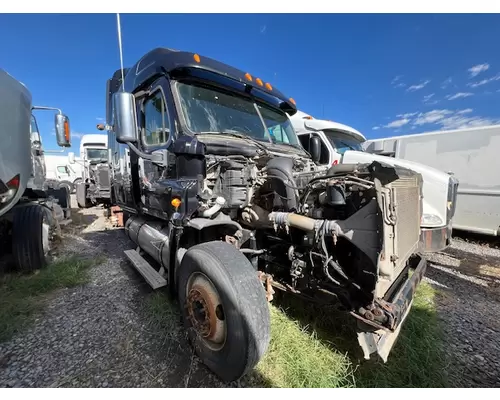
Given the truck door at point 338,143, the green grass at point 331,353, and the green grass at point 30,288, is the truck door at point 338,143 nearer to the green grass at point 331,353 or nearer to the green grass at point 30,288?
the green grass at point 331,353

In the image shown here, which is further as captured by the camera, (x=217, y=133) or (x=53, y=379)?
(x=217, y=133)

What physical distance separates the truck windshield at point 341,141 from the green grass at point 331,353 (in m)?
3.96

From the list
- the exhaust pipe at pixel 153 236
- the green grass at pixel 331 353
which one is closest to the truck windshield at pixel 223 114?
the exhaust pipe at pixel 153 236

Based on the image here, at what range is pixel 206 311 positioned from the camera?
188 centimetres

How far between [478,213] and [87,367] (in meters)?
7.93

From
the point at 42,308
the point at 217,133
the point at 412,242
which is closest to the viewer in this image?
the point at 412,242

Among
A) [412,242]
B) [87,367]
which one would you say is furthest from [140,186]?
[412,242]

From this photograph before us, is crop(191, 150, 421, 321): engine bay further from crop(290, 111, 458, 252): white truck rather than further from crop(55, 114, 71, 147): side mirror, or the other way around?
crop(55, 114, 71, 147): side mirror

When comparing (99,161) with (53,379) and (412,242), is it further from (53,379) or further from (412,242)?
(412,242)

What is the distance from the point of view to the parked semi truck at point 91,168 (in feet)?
30.9

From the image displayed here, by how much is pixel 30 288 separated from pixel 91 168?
27.7 ft

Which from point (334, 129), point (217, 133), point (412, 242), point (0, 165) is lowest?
point (412, 242)

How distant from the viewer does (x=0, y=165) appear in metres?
2.89

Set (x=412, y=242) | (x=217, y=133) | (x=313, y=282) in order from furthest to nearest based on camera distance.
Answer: (x=217, y=133) → (x=412, y=242) → (x=313, y=282)
